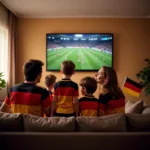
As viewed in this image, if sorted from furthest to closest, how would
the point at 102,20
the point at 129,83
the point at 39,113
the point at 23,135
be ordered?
the point at 102,20, the point at 129,83, the point at 39,113, the point at 23,135

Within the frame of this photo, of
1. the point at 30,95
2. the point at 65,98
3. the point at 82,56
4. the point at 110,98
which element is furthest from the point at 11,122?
the point at 82,56

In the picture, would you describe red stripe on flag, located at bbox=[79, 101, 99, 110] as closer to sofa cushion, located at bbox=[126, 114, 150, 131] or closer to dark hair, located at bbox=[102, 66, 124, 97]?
dark hair, located at bbox=[102, 66, 124, 97]

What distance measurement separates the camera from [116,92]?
2.39m

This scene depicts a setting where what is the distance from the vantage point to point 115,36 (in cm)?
569

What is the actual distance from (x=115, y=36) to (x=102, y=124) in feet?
13.1

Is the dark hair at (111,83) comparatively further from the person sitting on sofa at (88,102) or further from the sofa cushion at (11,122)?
the sofa cushion at (11,122)

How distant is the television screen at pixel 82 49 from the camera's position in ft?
18.4

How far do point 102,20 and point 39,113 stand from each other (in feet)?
13.1

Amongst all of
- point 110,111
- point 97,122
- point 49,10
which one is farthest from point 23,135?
point 49,10

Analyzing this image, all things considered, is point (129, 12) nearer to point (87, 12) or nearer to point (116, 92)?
point (87, 12)

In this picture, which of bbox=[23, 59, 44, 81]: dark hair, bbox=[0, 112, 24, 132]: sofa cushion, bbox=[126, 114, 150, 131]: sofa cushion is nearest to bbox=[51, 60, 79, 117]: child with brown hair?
bbox=[23, 59, 44, 81]: dark hair

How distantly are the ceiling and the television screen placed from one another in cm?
48

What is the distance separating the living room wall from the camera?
5.70m

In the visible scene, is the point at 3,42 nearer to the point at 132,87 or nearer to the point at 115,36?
the point at 115,36
